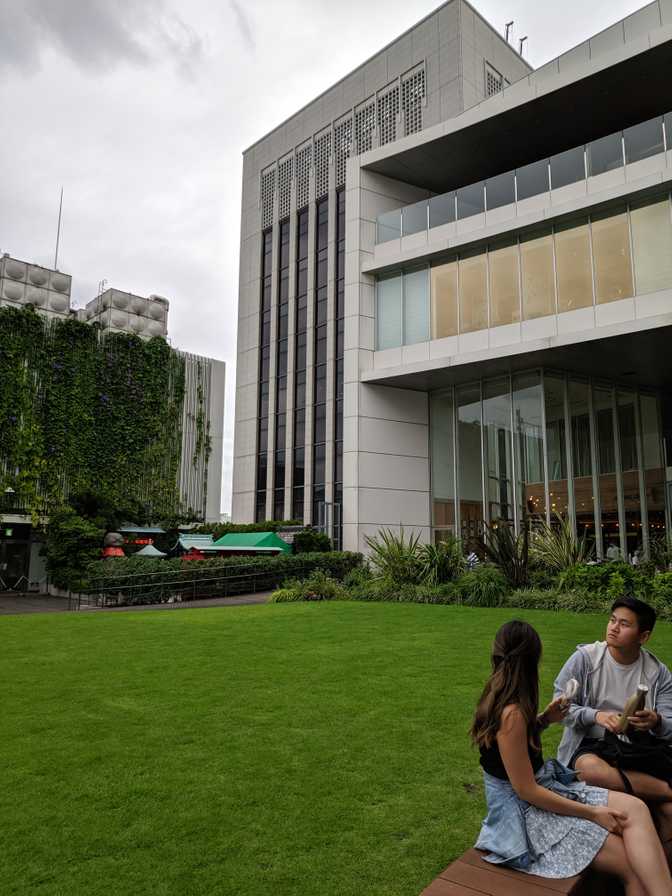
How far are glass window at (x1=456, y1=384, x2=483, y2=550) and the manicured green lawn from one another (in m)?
14.7

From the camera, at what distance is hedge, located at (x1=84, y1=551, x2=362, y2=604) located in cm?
2044

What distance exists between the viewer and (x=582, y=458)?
22.4 meters

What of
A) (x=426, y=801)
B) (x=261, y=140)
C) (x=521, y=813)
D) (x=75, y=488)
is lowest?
(x=426, y=801)

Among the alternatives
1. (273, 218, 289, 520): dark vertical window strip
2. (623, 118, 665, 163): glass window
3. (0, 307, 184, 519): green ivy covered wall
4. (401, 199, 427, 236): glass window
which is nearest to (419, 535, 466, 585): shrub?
(401, 199, 427, 236): glass window

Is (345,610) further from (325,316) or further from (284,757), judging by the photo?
(325,316)

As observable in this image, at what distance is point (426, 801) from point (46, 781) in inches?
99.6

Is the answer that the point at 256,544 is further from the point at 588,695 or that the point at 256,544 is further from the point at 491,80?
the point at 491,80

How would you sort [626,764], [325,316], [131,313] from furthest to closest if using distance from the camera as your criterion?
[131,313] < [325,316] < [626,764]

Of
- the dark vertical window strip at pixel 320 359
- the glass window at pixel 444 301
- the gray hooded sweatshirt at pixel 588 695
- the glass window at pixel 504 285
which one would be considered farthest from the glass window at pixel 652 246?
the gray hooded sweatshirt at pixel 588 695

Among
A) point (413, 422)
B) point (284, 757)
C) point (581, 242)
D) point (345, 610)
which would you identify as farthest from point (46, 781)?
point (413, 422)

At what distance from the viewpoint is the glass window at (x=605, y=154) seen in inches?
763

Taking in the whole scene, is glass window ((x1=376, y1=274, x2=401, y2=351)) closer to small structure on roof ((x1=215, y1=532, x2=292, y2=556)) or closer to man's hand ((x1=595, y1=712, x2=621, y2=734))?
small structure on roof ((x1=215, y1=532, x2=292, y2=556))

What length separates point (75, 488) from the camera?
1296 inches

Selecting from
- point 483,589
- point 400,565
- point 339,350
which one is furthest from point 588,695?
point 339,350
